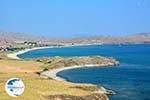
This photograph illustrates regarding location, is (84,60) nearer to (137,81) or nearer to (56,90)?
(137,81)

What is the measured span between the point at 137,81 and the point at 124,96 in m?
31.9

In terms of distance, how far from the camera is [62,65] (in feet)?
547

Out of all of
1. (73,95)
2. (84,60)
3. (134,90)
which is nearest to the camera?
(73,95)

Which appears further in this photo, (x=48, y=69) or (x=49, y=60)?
(x=49, y=60)

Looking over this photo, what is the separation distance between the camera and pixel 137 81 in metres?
122

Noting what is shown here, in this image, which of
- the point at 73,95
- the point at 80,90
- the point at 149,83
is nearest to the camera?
the point at 73,95

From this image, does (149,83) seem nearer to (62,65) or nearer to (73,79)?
(73,79)

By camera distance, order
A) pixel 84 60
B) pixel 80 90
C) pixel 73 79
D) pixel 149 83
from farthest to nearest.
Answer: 1. pixel 84 60
2. pixel 73 79
3. pixel 149 83
4. pixel 80 90

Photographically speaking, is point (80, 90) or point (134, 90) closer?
point (80, 90)

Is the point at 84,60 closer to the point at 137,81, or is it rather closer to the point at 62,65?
the point at 62,65

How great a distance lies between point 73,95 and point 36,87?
834 centimetres

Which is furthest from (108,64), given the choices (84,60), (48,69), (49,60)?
(48,69)

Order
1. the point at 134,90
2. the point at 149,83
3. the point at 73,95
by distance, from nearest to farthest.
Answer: the point at 73,95
the point at 134,90
the point at 149,83

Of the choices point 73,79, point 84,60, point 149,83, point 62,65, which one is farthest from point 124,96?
point 84,60
